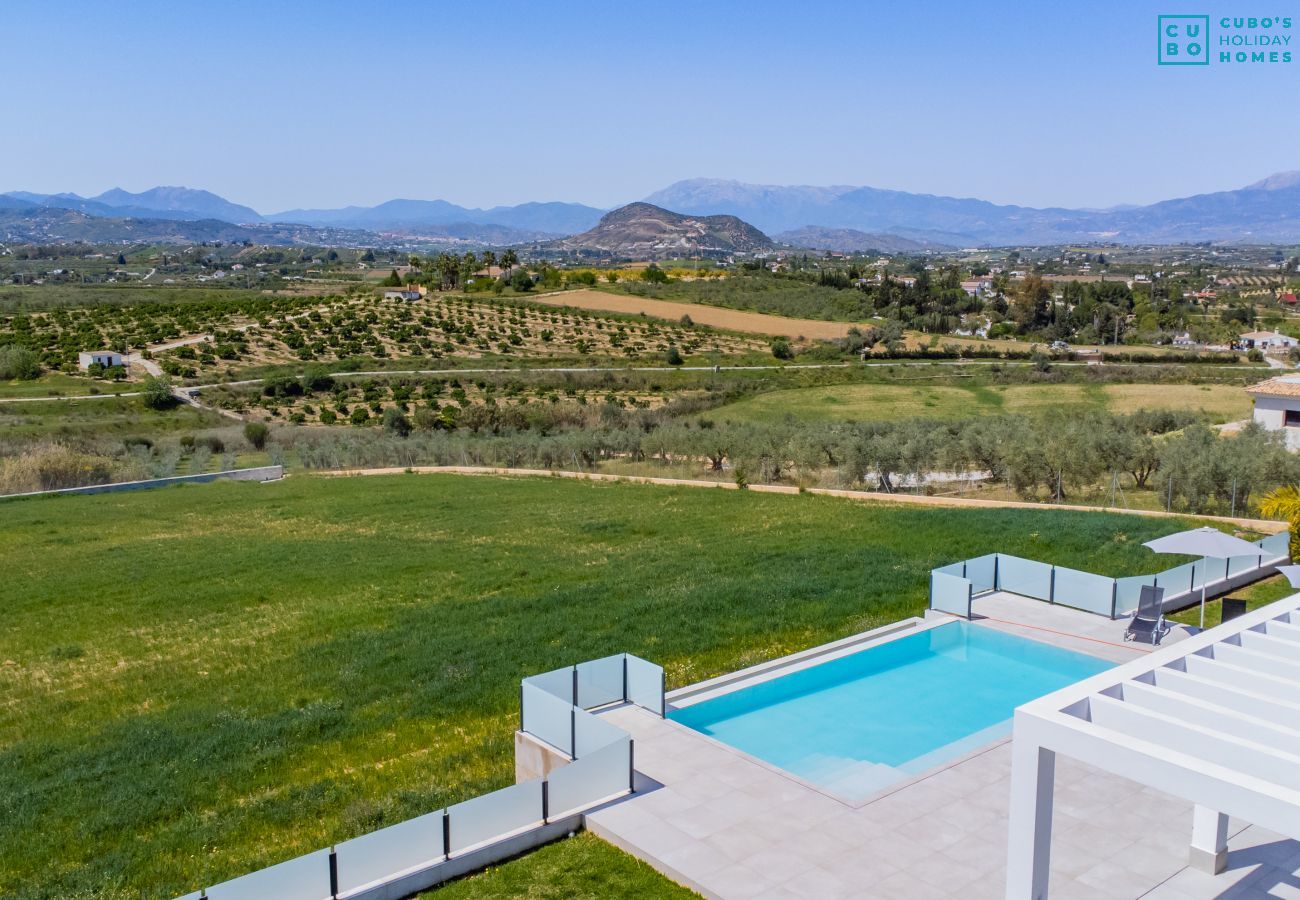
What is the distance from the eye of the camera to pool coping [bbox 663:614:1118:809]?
11.1 metres

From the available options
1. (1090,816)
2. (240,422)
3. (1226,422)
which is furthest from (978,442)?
(240,422)

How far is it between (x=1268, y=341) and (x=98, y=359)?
93349 mm

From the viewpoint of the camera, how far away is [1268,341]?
86.4 m

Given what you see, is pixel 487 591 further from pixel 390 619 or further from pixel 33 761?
pixel 33 761

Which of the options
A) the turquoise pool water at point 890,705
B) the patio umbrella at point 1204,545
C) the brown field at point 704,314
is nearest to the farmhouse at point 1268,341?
the brown field at point 704,314

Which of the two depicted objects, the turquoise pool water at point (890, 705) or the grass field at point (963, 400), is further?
the grass field at point (963, 400)

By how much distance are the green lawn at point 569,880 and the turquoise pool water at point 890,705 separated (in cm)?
329

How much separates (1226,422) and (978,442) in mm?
18477

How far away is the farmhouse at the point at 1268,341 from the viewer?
8469cm

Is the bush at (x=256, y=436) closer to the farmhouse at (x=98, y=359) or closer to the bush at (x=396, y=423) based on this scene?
the bush at (x=396, y=423)

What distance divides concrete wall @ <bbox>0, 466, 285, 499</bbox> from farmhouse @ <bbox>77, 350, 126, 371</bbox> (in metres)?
34.7

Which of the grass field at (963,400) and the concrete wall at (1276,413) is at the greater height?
the concrete wall at (1276,413)

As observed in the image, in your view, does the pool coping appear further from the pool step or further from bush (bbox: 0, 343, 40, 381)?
bush (bbox: 0, 343, 40, 381)

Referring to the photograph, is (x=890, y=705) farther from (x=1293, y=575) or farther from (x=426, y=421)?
(x=426, y=421)
